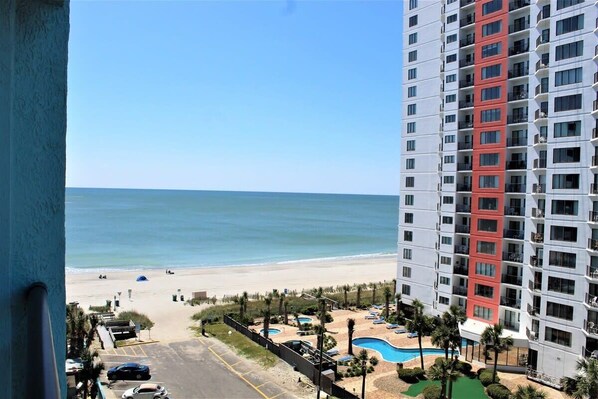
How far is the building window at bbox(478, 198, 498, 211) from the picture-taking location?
112 feet

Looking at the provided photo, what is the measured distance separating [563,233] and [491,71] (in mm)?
14655

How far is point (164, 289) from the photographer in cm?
5400

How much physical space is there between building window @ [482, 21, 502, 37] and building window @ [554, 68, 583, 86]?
9005 mm

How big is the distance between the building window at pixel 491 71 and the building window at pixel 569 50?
6.89m

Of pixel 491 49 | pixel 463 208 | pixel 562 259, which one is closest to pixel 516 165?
pixel 463 208

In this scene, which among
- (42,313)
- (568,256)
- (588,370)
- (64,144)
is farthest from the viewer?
(568,256)

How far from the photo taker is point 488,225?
34.6 meters

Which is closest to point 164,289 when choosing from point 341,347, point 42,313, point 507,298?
point 341,347

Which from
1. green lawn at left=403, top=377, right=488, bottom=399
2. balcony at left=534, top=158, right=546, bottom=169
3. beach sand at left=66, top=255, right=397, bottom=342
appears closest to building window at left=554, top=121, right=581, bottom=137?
balcony at left=534, top=158, right=546, bottom=169

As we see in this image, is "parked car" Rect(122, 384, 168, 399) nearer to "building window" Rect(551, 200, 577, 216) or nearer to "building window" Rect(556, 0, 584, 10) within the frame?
"building window" Rect(551, 200, 577, 216)

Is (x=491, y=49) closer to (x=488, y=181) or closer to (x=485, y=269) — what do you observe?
(x=488, y=181)

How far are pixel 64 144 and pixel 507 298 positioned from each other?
36417mm

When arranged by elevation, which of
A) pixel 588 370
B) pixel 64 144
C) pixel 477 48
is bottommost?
pixel 588 370

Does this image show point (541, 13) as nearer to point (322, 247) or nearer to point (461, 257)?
point (461, 257)
